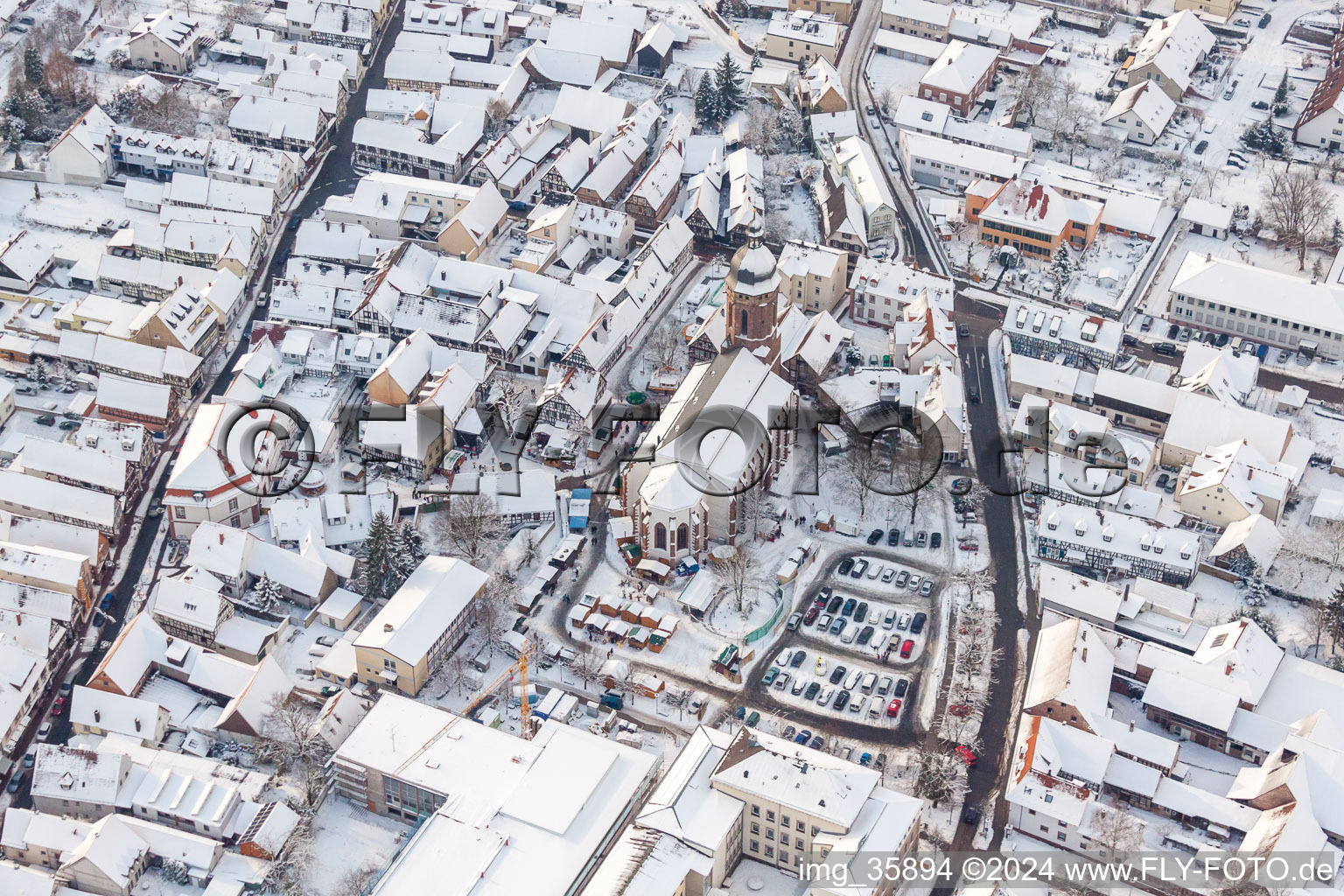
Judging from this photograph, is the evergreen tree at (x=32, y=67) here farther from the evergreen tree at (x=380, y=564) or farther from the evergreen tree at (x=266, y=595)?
the evergreen tree at (x=380, y=564)

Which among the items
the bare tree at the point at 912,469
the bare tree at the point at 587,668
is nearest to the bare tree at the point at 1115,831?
the bare tree at the point at 912,469

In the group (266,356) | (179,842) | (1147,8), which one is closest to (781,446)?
(266,356)

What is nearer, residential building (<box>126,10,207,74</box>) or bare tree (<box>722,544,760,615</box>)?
bare tree (<box>722,544,760,615</box>)

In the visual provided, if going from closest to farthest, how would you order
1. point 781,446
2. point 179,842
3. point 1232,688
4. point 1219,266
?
1. point 179,842
2. point 1232,688
3. point 781,446
4. point 1219,266

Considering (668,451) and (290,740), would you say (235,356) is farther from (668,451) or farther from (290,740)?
(290,740)

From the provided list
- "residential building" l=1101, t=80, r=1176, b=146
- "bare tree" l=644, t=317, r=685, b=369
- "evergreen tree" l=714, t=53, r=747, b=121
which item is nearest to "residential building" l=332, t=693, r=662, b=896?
"bare tree" l=644, t=317, r=685, b=369

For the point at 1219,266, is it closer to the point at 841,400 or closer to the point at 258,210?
the point at 841,400

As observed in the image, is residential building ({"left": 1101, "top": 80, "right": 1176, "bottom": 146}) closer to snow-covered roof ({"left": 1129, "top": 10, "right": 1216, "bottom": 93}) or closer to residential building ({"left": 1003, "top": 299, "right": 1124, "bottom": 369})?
snow-covered roof ({"left": 1129, "top": 10, "right": 1216, "bottom": 93})
